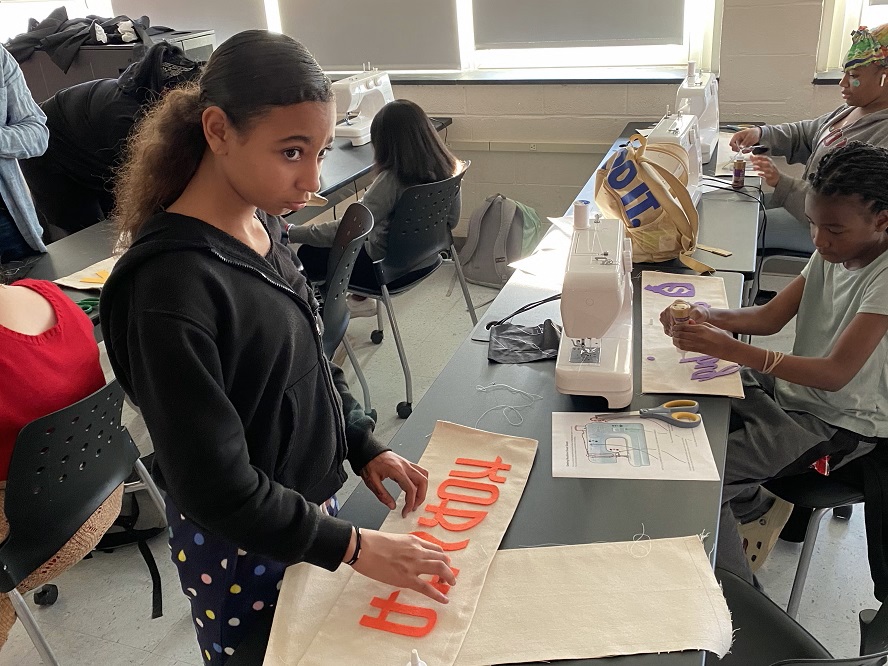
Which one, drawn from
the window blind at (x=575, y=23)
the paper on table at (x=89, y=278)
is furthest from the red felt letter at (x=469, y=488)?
the window blind at (x=575, y=23)

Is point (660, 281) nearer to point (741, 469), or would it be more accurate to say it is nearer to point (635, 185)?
point (635, 185)

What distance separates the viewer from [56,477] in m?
1.55

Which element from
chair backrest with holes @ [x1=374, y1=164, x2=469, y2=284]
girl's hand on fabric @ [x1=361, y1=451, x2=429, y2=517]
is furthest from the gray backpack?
girl's hand on fabric @ [x1=361, y1=451, x2=429, y2=517]

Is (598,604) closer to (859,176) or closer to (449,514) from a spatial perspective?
(449,514)

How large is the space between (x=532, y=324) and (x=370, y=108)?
212 centimetres

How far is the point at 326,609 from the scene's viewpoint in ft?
3.20

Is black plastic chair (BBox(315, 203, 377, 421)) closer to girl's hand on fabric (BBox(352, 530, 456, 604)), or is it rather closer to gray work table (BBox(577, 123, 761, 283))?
gray work table (BBox(577, 123, 761, 283))

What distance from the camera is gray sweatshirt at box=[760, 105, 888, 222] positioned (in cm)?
229

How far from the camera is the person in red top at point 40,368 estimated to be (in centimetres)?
149

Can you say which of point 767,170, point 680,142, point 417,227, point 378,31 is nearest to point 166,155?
point 680,142

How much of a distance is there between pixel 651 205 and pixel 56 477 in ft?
4.80

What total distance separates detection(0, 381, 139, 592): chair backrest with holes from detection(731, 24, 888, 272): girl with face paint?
197 cm

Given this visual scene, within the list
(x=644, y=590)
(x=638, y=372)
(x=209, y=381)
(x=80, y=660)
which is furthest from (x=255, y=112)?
(x=80, y=660)

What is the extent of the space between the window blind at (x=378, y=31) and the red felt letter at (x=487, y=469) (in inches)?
123
